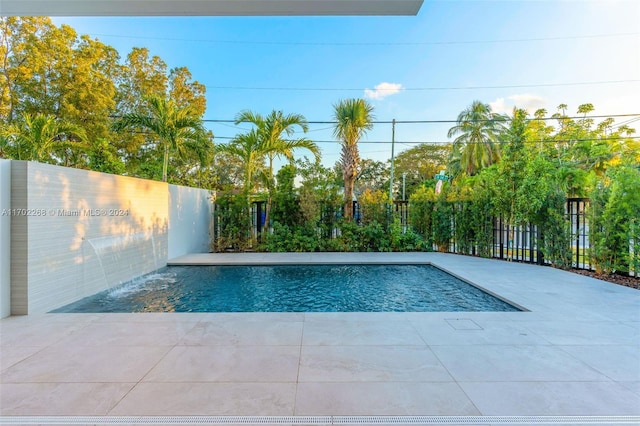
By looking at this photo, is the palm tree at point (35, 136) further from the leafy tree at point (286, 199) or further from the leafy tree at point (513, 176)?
the leafy tree at point (513, 176)

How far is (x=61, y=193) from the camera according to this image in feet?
14.9

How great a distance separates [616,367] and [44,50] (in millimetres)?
16700

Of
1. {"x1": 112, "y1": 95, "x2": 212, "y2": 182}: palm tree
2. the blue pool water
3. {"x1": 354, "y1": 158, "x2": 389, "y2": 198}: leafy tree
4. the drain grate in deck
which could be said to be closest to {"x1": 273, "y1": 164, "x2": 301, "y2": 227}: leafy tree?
{"x1": 112, "y1": 95, "x2": 212, "y2": 182}: palm tree

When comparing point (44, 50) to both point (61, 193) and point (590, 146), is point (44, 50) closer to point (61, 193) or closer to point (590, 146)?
point (61, 193)

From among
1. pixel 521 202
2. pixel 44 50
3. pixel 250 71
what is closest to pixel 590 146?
pixel 521 202

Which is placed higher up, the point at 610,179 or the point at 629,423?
the point at 610,179

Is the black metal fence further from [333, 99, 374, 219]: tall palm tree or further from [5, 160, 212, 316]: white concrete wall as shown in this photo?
[5, 160, 212, 316]: white concrete wall

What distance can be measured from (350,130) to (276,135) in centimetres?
236

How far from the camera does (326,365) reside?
2596mm

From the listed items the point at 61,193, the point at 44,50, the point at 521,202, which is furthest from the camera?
the point at 44,50

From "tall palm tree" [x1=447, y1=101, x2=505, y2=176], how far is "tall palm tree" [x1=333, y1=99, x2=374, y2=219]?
450 inches

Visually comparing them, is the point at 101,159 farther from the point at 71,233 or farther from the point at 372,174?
the point at 372,174

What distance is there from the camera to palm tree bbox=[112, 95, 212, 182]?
821 centimetres

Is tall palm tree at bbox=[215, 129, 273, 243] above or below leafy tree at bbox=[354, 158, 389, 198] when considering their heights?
below
